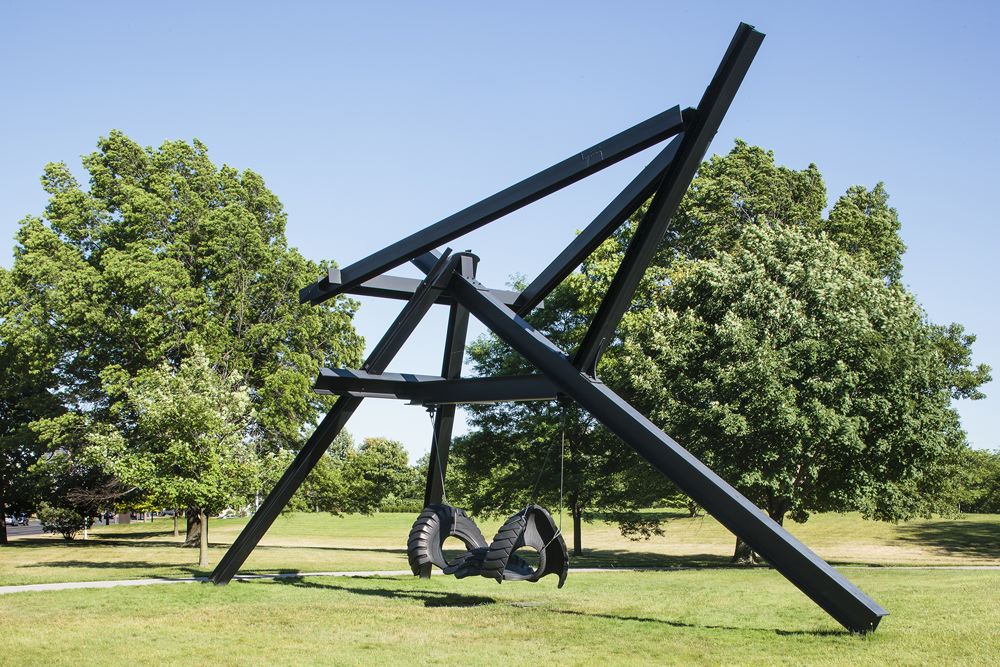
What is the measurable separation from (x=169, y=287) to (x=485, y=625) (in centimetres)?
2091

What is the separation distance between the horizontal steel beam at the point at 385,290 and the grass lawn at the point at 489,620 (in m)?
4.92

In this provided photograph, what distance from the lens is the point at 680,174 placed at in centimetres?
1105

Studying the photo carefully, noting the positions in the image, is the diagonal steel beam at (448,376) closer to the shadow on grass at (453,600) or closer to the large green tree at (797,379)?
the shadow on grass at (453,600)

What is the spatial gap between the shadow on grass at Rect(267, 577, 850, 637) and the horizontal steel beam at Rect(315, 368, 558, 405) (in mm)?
3206

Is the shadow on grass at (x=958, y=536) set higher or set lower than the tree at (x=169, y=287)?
lower

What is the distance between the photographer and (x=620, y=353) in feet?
99.1

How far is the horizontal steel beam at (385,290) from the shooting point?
1552 cm

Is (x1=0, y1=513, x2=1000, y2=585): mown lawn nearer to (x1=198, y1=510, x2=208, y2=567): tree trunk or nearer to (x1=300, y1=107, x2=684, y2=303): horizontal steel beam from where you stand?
(x1=198, y1=510, x2=208, y2=567): tree trunk

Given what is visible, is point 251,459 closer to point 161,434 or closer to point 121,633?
point 161,434

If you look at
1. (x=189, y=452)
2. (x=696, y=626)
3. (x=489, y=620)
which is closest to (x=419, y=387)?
(x=489, y=620)

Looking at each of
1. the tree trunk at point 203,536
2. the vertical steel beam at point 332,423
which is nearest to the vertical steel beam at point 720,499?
the vertical steel beam at point 332,423

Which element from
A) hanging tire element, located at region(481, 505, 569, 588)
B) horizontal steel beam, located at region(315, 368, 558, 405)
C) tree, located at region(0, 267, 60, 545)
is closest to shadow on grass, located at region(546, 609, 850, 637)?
hanging tire element, located at region(481, 505, 569, 588)

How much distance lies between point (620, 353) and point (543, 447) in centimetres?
496

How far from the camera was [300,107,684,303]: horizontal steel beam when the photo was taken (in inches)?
448
